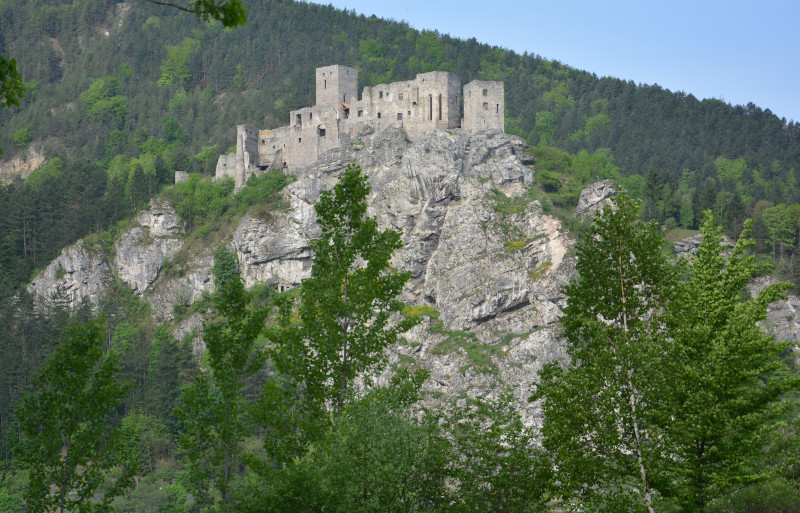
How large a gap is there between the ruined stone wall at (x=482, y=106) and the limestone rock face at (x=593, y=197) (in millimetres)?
10659

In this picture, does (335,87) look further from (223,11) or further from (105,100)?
(223,11)

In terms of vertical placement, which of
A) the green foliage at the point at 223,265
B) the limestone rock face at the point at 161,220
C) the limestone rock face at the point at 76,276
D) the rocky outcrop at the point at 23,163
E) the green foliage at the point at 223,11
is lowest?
the limestone rock face at the point at 76,276

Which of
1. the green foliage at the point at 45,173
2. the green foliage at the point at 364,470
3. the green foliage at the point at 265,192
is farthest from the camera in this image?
the green foliage at the point at 45,173

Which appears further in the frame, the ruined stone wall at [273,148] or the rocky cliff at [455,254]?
the ruined stone wall at [273,148]

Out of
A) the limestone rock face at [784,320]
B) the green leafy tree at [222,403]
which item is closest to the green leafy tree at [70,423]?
the green leafy tree at [222,403]

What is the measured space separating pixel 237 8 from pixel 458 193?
79510 millimetres

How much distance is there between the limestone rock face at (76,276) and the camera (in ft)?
352

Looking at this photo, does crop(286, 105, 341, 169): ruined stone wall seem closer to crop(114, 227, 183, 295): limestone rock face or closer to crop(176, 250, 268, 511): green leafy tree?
crop(114, 227, 183, 295): limestone rock face

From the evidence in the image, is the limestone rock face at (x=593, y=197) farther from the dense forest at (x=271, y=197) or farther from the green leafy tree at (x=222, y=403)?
the green leafy tree at (x=222, y=403)

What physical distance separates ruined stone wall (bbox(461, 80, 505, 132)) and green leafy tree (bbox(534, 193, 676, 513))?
2696 inches

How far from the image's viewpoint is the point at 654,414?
78.8ft

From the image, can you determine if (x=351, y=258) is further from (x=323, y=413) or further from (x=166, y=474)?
(x=166, y=474)

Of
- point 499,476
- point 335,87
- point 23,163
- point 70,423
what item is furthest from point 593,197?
point 23,163

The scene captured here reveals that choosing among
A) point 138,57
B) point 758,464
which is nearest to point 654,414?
point 758,464
